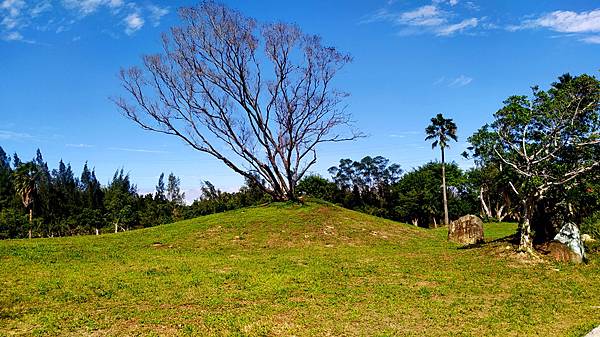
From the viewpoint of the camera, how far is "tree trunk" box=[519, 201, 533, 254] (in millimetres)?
19281

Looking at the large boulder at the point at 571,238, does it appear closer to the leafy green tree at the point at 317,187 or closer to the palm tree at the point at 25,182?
the leafy green tree at the point at 317,187

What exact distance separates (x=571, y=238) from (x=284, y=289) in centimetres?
1289

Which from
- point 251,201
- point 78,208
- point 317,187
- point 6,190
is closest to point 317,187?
point 317,187

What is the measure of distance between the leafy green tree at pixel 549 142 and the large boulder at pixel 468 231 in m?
7.59

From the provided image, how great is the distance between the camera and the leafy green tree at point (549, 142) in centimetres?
1864

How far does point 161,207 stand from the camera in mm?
85000

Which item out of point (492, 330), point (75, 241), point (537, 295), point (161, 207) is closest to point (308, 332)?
point (492, 330)

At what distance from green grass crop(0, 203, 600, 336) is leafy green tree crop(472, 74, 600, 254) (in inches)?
127

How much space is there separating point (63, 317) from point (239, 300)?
4675 millimetres

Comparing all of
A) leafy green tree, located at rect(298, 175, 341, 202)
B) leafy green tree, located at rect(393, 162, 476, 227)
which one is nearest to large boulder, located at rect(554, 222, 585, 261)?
leafy green tree, located at rect(393, 162, 476, 227)

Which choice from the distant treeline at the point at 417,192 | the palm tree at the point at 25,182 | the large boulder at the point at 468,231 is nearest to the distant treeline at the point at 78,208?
the palm tree at the point at 25,182

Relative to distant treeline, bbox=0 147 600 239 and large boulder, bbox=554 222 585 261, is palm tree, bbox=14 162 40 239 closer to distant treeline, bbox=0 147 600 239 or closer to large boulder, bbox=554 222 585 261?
distant treeline, bbox=0 147 600 239

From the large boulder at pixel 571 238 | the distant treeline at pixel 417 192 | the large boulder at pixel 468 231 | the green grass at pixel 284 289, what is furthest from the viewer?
the distant treeline at pixel 417 192

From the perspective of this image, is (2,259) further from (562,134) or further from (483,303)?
(562,134)
